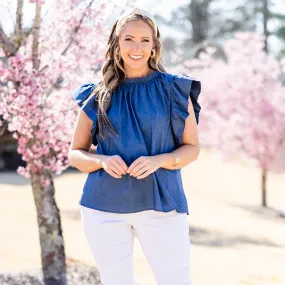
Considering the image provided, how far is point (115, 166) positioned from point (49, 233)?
2543 millimetres

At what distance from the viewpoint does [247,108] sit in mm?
13266

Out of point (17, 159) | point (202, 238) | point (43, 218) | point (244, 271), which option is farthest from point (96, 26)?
point (17, 159)

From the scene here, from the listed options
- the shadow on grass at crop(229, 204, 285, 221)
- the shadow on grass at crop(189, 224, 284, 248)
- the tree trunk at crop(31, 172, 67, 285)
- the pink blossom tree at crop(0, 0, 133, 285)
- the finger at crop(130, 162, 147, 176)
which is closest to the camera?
the finger at crop(130, 162, 147, 176)

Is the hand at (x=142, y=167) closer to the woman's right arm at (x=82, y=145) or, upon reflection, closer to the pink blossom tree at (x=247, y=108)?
the woman's right arm at (x=82, y=145)

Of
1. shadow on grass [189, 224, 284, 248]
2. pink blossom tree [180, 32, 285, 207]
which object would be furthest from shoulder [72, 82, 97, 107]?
pink blossom tree [180, 32, 285, 207]

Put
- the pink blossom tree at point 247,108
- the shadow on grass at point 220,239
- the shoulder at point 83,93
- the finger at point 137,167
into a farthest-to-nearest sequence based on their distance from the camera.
→ the pink blossom tree at point 247,108, the shadow on grass at point 220,239, the shoulder at point 83,93, the finger at point 137,167

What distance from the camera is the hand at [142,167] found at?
211 cm

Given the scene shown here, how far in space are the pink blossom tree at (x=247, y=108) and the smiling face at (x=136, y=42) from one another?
1060 cm

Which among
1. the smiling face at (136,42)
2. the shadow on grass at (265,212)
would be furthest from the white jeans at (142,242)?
the shadow on grass at (265,212)

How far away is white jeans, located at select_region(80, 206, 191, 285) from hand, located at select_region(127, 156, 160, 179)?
153 mm

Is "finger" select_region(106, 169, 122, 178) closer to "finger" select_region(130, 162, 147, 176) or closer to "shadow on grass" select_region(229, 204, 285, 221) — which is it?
"finger" select_region(130, 162, 147, 176)

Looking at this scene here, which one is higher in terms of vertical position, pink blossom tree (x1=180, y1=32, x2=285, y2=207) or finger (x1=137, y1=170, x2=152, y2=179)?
finger (x1=137, y1=170, x2=152, y2=179)

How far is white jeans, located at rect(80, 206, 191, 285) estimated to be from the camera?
2.17 m

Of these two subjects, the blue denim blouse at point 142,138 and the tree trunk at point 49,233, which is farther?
the tree trunk at point 49,233
